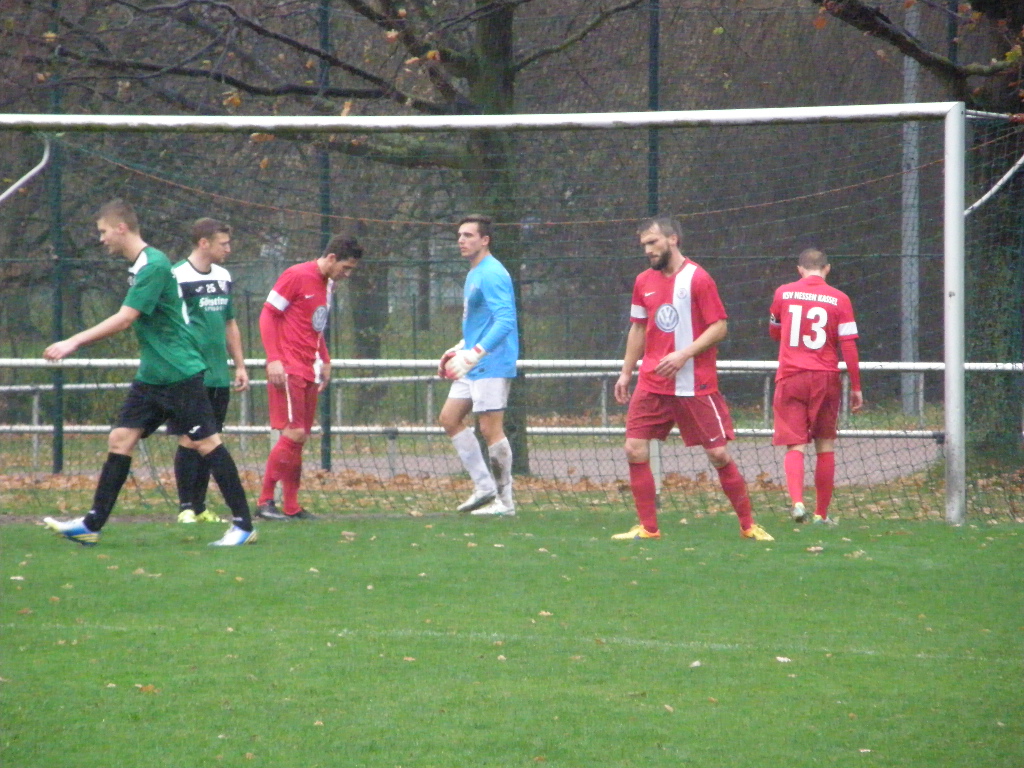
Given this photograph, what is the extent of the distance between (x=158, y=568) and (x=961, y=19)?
816 cm

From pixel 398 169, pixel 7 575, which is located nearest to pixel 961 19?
pixel 398 169

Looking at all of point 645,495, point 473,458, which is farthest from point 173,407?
point 645,495

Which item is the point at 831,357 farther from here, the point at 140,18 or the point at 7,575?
the point at 140,18

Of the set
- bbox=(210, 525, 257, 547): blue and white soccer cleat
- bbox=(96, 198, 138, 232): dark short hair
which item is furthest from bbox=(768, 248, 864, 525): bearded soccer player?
bbox=(96, 198, 138, 232): dark short hair

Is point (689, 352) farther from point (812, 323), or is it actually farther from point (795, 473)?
point (795, 473)

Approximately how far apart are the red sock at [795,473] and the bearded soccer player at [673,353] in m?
0.77

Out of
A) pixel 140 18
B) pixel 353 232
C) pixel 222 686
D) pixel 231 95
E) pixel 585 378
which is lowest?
pixel 222 686

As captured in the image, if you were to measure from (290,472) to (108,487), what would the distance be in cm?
156

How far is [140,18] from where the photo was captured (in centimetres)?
1257

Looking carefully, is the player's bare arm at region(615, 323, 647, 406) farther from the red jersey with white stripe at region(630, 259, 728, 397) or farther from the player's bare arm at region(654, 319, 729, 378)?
the player's bare arm at region(654, 319, 729, 378)

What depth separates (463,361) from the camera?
27.6 ft

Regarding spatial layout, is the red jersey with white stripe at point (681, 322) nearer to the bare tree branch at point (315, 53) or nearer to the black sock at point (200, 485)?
the black sock at point (200, 485)

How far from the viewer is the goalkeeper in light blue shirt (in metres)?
8.57

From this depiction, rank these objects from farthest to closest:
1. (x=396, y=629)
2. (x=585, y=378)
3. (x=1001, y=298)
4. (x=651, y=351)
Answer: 1. (x=585, y=378)
2. (x=1001, y=298)
3. (x=651, y=351)
4. (x=396, y=629)
